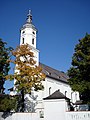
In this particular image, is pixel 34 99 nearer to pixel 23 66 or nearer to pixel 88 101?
pixel 23 66

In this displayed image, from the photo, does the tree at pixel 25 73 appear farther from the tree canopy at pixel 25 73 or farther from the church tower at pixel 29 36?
the church tower at pixel 29 36

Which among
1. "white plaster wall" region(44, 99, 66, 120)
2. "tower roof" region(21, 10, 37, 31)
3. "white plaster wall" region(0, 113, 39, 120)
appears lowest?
"white plaster wall" region(0, 113, 39, 120)

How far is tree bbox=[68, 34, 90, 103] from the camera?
25781mm

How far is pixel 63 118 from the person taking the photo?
27875mm

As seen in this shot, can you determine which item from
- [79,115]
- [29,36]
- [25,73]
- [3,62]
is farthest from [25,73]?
[29,36]

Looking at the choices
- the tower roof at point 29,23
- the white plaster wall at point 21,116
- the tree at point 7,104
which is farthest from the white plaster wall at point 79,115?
the tower roof at point 29,23

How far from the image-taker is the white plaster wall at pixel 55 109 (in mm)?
28661

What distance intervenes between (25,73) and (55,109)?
7.66m

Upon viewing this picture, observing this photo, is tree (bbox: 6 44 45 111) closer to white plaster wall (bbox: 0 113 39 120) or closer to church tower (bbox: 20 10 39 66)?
white plaster wall (bbox: 0 113 39 120)

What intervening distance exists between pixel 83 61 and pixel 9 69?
13.7 metres

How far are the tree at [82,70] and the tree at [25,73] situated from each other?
19.5ft

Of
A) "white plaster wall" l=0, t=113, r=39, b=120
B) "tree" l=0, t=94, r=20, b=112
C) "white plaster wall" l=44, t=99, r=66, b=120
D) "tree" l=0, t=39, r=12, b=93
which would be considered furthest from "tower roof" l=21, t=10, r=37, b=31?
"white plaster wall" l=0, t=113, r=39, b=120

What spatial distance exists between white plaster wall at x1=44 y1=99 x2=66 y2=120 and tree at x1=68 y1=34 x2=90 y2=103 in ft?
12.2

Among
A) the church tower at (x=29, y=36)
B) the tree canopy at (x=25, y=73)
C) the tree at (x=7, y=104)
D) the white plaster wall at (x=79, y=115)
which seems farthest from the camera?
the church tower at (x=29, y=36)
